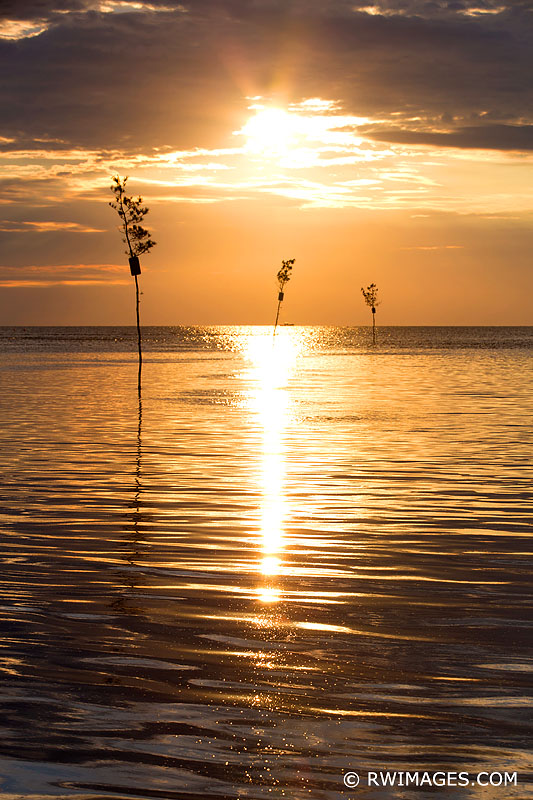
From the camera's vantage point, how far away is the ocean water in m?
5.29

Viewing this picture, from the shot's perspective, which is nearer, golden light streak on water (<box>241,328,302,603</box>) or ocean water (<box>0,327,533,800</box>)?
ocean water (<box>0,327,533,800</box>)

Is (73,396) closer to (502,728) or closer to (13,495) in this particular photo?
(13,495)

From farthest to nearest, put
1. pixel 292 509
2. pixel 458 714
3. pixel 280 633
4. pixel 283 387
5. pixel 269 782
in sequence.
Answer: pixel 283 387 → pixel 292 509 → pixel 280 633 → pixel 458 714 → pixel 269 782

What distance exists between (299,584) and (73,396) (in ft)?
97.2

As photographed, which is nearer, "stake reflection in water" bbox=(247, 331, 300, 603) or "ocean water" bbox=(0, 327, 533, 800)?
"ocean water" bbox=(0, 327, 533, 800)

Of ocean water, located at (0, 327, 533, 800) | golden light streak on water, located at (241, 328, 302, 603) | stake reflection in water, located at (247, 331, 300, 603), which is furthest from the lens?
golden light streak on water, located at (241, 328, 302, 603)

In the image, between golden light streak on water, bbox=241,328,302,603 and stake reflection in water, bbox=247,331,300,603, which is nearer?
stake reflection in water, bbox=247,331,300,603

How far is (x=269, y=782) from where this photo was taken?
503cm

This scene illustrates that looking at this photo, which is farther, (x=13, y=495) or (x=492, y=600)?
(x=13, y=495)

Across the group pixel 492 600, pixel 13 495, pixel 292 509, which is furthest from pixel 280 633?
pixel 13 495

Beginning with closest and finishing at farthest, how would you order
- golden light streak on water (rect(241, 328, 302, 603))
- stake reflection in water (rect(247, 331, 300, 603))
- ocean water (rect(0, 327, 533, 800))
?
ocean water (rect(0, 327, 533, 800)), stake reflection in water (rect(247, 331, 300, 603)), golden light streak on water (rect(241, 328, 302, 603))

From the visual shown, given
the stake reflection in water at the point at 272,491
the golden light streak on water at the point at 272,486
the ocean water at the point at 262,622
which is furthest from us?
the golden light streak on water at the point at 272,486

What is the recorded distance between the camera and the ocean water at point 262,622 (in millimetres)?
5285

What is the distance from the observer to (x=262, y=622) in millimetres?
7957
